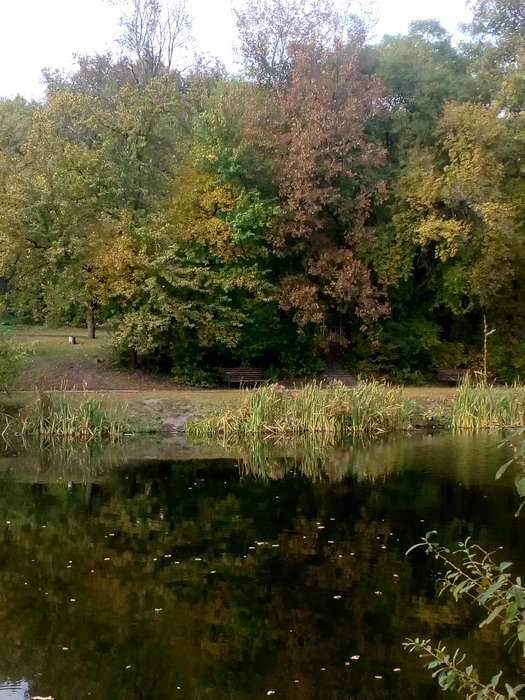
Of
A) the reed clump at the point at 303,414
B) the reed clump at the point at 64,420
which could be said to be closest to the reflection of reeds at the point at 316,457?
the reed clump at the point at 303,414

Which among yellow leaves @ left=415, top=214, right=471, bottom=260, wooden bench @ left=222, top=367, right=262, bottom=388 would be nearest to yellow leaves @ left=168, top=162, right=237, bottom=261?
wooden bench @ left=222, top=367, right=262, bottom=388

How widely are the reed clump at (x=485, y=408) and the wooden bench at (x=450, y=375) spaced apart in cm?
754

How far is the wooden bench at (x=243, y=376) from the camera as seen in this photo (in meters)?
28.6

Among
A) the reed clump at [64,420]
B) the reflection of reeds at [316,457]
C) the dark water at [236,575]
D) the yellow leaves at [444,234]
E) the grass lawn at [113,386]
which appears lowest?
the dark water at [236,575]

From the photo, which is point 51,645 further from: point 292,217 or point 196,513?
point 292,217

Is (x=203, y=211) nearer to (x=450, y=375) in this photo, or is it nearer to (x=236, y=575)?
(x=450, y=375)

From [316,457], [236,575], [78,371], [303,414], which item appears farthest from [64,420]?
[236,575]

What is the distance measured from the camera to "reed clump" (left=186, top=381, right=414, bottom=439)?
69.3 feet

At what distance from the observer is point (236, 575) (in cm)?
1017

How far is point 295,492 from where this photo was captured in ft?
49.4

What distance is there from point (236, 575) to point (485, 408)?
43.0 ft

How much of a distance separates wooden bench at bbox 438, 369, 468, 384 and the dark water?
40.1 ft

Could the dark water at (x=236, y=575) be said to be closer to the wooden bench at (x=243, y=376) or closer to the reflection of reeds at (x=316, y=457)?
the reflection of reeds at (x=316, y=457)

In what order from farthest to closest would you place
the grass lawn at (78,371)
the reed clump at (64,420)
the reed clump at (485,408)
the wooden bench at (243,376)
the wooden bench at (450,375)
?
the wooden bench at (450,375) < the wooden bench at (243,376) < the grass lawn at (78,371) < the reed clump at (485,408) < the reed clump at (64,420)
